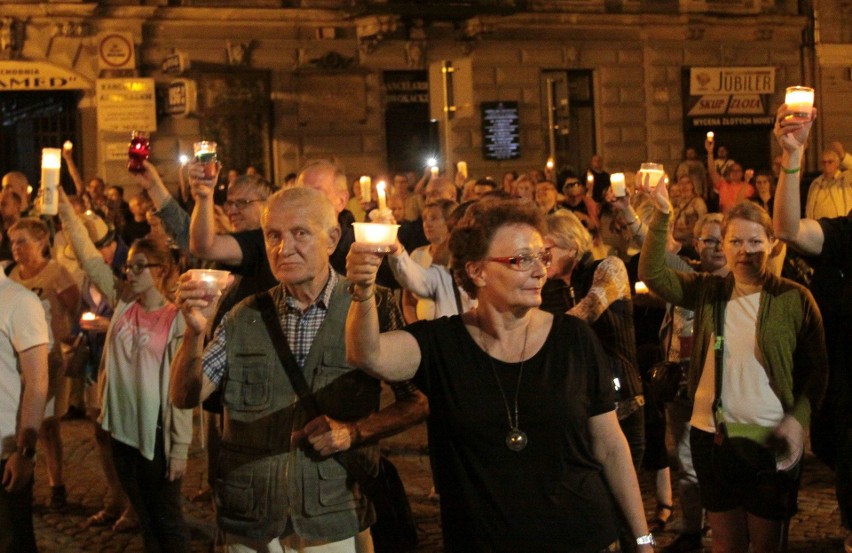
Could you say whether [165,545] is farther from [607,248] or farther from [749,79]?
[749,79]

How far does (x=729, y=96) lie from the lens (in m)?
29.1

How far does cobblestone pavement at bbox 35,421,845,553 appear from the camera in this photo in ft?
25.1

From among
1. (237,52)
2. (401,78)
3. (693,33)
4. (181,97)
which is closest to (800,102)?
(181,97)

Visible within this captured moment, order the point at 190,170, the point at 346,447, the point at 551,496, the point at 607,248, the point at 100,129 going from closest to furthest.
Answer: the point at 551,496 → the point at 346,447 → the point at 190,170 → the point at 607,248 → the point at 100,129

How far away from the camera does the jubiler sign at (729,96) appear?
94.1 ft

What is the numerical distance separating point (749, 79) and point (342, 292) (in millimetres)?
26096

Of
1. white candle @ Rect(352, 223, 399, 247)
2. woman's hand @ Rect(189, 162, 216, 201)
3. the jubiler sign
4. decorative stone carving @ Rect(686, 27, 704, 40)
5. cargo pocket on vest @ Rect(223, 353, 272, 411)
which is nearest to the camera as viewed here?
white candle @ Rect(352, 223, 399, 247)

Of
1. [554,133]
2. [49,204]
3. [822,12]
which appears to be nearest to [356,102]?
[554,133]

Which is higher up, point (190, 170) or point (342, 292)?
point (190, 170)

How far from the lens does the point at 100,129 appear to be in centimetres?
2300

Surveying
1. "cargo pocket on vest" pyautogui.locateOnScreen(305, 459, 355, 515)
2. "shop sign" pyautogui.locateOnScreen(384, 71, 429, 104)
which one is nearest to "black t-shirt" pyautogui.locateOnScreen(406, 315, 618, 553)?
"cargo pocket on vest" pyautogui.locateOnScreen(305, 459, 355, 515)

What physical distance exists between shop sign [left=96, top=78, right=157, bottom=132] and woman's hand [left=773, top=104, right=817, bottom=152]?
19.0m

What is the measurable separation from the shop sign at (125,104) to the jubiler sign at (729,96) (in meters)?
11.9

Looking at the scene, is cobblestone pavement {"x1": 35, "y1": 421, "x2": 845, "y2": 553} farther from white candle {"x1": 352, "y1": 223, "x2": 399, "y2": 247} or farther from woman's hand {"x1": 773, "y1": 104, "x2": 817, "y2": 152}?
white candle {"x1": 352, "y1": 223, "x2": 399, "y2": 247}
